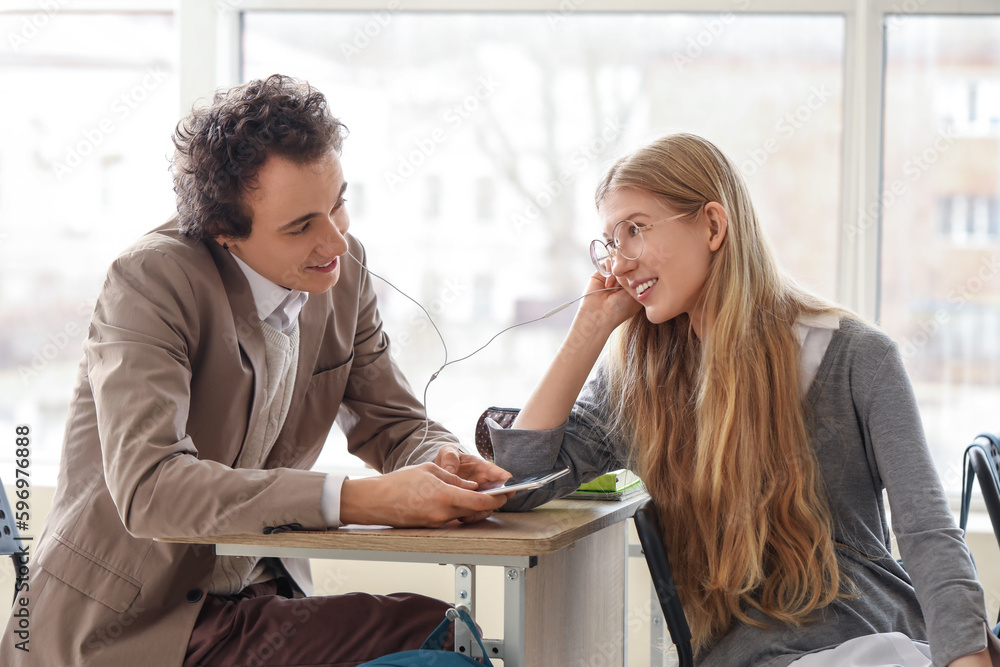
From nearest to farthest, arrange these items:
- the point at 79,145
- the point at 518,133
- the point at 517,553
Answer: the point at 517,553, the point at 518,133, the point at 79,145

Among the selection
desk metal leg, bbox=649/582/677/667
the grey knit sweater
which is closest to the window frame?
desk metal leg, bbox=649/582/677/667

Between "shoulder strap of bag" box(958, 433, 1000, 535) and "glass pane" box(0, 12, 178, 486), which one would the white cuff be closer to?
"shoulder strap of bag" box(958, 433, 1000, 535)

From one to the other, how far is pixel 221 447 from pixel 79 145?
1.93 metres

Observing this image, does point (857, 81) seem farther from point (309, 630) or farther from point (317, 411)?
point (309, 630)

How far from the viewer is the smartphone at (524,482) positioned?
1.35 meters

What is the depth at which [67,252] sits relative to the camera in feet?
9.83

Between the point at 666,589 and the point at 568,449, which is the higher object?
the point at 568,449

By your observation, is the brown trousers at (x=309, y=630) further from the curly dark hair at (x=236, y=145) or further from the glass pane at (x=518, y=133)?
the glass pane at (x=518, y=133)

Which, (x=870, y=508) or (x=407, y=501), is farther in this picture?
(x=870, y=508)

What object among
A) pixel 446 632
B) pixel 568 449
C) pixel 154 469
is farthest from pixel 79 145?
pixel 446 632

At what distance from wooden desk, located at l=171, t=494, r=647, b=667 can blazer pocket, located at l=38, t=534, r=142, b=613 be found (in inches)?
9.8

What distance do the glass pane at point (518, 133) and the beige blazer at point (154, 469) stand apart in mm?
1196

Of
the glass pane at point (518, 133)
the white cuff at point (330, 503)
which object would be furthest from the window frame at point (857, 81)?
the white cuff at point (330, 503)

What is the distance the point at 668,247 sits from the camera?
4.80 ft
